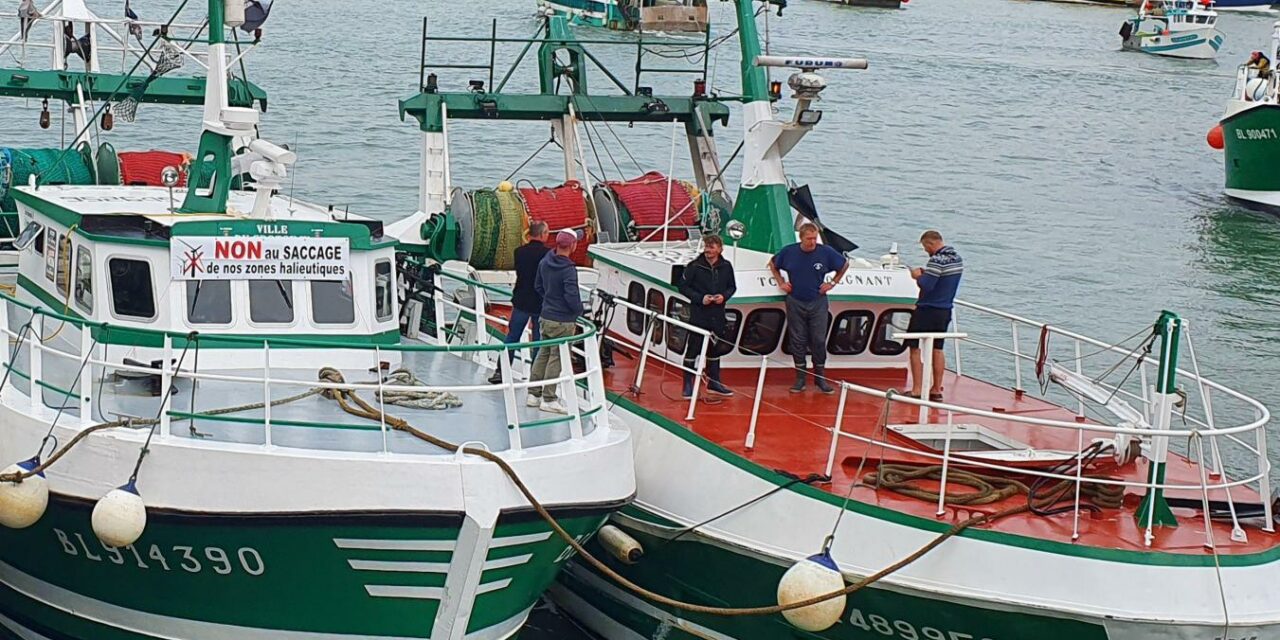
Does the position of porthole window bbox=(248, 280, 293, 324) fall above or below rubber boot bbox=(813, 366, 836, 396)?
above

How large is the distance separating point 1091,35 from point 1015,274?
5439 cm

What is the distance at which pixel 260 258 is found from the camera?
519 inches

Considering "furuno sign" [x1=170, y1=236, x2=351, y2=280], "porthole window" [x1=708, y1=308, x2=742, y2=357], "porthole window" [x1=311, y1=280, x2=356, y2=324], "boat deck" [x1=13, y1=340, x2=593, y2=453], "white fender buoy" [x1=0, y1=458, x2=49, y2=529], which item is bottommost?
"white fender buoy" [x1=0, y1=458, x2=49, y2=529]

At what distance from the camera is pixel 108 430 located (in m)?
11.6

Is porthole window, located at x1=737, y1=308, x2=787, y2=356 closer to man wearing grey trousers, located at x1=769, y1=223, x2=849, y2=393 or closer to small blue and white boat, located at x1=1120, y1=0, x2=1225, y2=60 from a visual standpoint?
man wearing grey trousers, located at x1=769, y1=223, x2=849, y2=393

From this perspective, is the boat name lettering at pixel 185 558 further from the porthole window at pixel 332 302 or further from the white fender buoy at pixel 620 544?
the white fender buoy at pixel 620 544

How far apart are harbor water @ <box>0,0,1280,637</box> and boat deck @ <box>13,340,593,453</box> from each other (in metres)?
3.73

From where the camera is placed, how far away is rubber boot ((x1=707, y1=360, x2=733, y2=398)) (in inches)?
581

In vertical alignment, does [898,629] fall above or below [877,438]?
below

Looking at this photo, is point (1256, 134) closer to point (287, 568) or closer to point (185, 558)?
point (287, 568)

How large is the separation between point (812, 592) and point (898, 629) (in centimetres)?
108

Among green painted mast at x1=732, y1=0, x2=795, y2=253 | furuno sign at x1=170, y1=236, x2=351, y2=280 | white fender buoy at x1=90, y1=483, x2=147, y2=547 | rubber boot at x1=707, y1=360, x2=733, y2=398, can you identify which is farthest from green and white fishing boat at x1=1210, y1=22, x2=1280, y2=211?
white fender buoy at x1=90, y1=483, x2=147, y2=547

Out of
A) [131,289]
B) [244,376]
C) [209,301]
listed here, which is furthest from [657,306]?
[131,289]

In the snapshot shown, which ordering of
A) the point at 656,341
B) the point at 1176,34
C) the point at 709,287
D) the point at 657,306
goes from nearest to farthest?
1. the point at 709,287
2. the point at 657,306
3. the point at 656,341
4. the point at 1176,34
